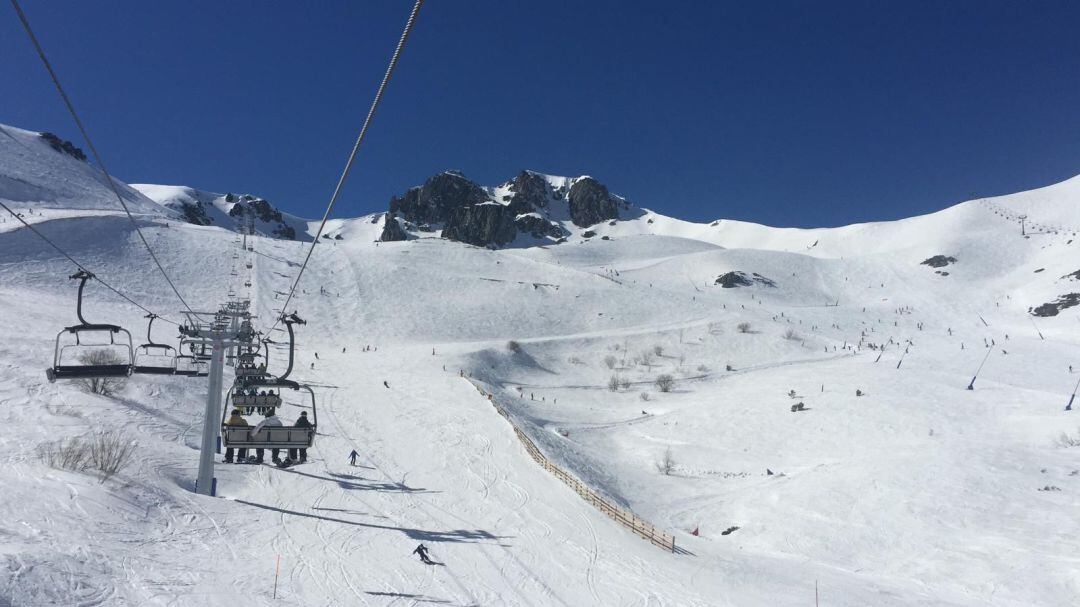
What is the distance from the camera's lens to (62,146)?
125562mm

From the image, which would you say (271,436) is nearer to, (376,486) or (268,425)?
(268,425)

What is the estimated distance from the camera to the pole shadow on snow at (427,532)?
707 inches

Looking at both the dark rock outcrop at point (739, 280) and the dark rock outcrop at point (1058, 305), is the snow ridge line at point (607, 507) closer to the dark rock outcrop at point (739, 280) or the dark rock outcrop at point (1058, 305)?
the dark rock outcrop at point (739, 280)

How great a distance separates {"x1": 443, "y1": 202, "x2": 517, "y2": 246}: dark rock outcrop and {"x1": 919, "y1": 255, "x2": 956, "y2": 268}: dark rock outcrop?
109383 mm

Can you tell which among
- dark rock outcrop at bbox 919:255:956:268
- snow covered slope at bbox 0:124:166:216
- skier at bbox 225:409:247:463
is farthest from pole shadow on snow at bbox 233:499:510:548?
dark rock outcrop at bbox 919:255:956:268

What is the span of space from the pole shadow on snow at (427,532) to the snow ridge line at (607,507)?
4886 millimetres

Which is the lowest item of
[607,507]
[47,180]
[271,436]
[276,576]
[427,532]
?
[427,532]

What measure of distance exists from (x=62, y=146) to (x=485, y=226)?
338 ft

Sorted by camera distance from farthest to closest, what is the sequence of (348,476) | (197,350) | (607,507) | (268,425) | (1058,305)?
(1058,305) < (348,476) < (607,507) < (197,350) < (268,425)

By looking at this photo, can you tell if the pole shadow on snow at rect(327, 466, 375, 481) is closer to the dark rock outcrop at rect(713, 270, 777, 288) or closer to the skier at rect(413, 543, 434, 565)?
the skier at rect(413, 543, 434, 565)

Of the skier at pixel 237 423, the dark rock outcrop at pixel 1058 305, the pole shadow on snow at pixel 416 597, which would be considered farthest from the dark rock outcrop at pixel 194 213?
the dark rock outcrop at pixel 1058 305

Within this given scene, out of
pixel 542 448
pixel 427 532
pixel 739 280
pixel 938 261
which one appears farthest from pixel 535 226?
pixel 427 532

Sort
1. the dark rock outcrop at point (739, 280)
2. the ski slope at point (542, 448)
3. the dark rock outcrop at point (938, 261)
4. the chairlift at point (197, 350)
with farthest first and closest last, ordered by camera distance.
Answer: the dark rock outcrop at point (938, 261), the dark rock outcrop at point (739, 280), the chairlift at point (197, 350), the ski slope at point (542, 448)

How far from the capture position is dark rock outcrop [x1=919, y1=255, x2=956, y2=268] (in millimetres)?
129875
